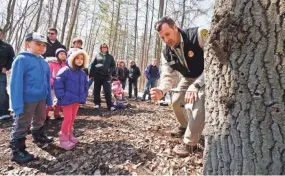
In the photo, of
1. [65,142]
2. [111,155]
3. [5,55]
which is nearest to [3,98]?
[5,55]

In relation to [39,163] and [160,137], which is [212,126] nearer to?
[160,137]

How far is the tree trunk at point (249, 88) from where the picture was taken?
5.37 feet

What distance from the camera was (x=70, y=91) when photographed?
3.82 m

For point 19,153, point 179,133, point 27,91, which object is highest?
point 27,91

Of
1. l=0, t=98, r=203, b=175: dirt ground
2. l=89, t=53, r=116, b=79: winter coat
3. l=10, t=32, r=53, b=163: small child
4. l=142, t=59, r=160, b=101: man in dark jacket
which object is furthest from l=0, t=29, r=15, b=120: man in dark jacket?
l=142, t=59, r=160, b=101: man in dark jacket

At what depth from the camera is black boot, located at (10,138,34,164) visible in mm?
3236

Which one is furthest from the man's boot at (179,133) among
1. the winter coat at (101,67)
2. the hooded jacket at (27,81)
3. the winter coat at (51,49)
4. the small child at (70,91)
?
the winter coat at (51,49)

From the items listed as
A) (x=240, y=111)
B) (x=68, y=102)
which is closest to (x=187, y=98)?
(x=240, y=111)

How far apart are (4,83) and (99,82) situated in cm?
230

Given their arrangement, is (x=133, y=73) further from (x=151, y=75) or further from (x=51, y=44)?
(x=51, y=44)

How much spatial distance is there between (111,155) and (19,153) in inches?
46.7

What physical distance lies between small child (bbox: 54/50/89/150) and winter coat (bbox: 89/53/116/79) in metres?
2.58

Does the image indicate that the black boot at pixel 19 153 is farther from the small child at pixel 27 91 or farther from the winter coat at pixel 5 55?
the winter coat at pixel 5 55

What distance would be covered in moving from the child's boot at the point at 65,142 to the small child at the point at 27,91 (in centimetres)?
31
